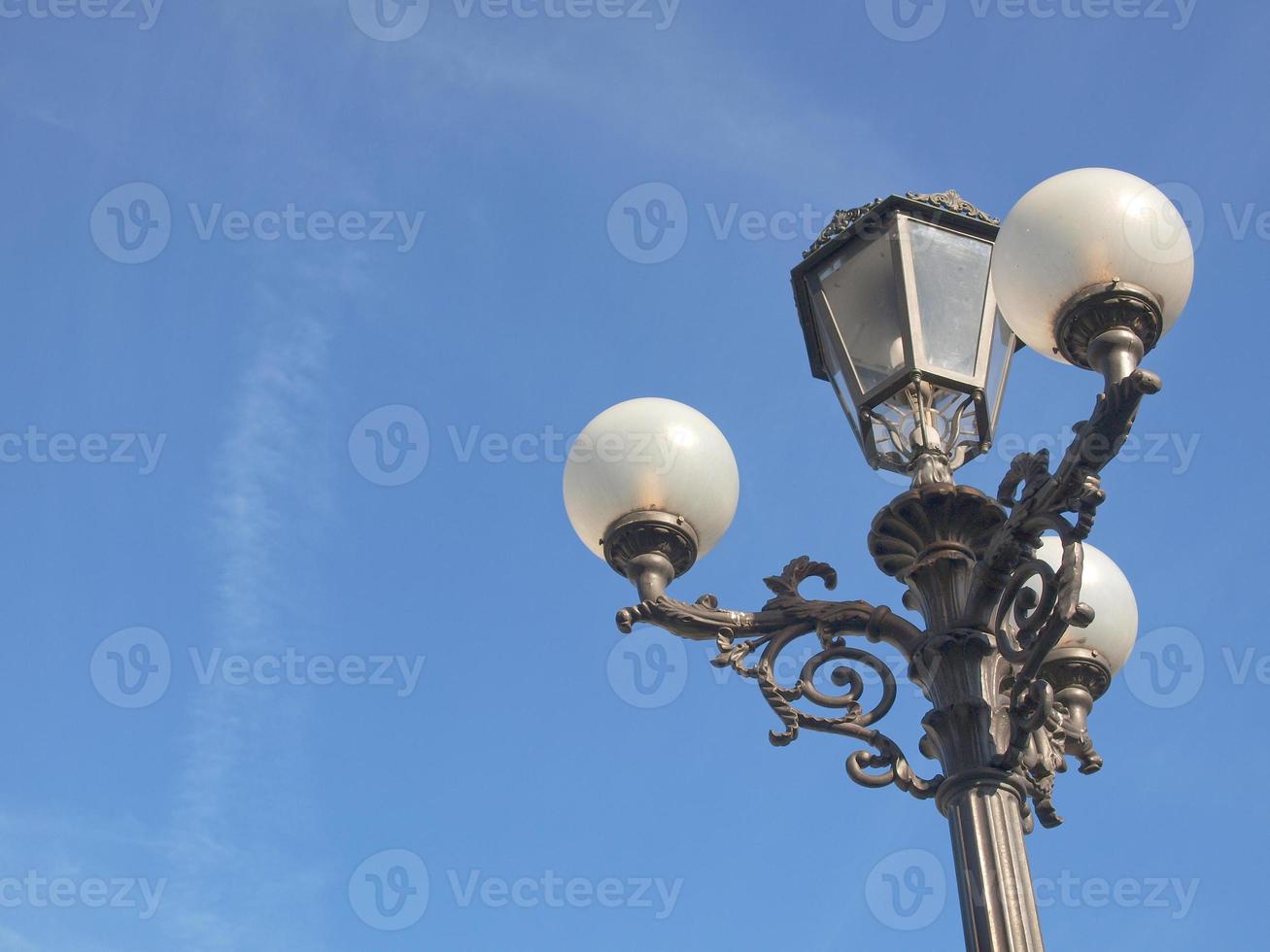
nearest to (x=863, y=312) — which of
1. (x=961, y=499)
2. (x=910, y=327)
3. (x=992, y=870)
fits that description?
(x=910, y=327)

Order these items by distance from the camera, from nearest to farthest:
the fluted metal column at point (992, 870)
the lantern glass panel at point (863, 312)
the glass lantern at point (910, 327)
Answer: the fluted metal column at point (992, 870)
the glass lantern at point (910, 327)
the lantern glass panel at point (863, 312)

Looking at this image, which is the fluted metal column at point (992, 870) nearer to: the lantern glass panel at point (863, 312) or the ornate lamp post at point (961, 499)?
the ornate lamp post at point (961, 499)

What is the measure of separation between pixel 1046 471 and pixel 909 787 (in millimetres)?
1038

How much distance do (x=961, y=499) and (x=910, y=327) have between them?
63 cm

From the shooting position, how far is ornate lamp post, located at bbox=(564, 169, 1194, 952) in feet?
15.0

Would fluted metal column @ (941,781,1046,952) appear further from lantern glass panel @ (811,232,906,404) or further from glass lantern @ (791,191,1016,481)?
lantern glass panel @ (811,232,906,404)

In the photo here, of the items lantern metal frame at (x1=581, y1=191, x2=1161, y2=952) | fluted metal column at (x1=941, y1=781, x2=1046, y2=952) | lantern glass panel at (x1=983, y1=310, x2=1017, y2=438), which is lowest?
fluted metal column at (x1=941, y1=781, x2=1046, y2=952)

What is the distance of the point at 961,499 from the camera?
5.09m

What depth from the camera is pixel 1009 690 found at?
487cm

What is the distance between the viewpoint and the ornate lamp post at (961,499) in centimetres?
457

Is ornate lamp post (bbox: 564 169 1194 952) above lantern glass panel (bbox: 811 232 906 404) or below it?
below

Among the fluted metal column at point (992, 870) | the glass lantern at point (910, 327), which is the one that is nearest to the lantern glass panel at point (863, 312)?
the glass lantern at point (910, 327)

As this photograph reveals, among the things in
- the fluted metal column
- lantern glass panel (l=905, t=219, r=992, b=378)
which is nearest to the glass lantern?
lantern glass panel (l=905, t=219, r=992, b=378)

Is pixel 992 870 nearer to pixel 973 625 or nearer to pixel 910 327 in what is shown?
pixel 973 625
